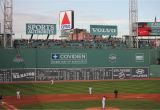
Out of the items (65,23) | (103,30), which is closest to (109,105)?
(65,23)

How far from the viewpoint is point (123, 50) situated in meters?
71.8

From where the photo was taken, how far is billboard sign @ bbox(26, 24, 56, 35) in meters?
72.9

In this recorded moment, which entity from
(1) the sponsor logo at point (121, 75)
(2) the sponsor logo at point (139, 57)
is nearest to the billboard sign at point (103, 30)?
(2) the sponsor logo at point (139, 57)

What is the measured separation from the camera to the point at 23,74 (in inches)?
2502

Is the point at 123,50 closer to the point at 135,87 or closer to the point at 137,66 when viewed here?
the point at 137,66

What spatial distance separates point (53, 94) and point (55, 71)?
15383mm

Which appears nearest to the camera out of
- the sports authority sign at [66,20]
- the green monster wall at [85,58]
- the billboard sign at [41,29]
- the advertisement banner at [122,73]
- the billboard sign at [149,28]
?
the green monster wall at [85,58]

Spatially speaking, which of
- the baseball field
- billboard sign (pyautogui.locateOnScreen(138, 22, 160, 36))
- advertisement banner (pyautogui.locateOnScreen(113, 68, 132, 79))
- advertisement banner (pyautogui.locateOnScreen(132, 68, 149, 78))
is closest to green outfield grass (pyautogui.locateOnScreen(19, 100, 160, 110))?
the baseball field

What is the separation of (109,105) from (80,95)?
9.49m

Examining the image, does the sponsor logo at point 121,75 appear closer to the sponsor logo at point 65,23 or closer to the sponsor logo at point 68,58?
the sponsor logo at point 68,58

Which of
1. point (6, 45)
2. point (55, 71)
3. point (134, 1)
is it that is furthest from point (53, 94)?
point (134, 1)

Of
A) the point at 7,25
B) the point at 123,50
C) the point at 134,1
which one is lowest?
the point at 123,50

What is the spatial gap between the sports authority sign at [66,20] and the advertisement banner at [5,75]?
18444 mm

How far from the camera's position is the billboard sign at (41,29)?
72.9 m
